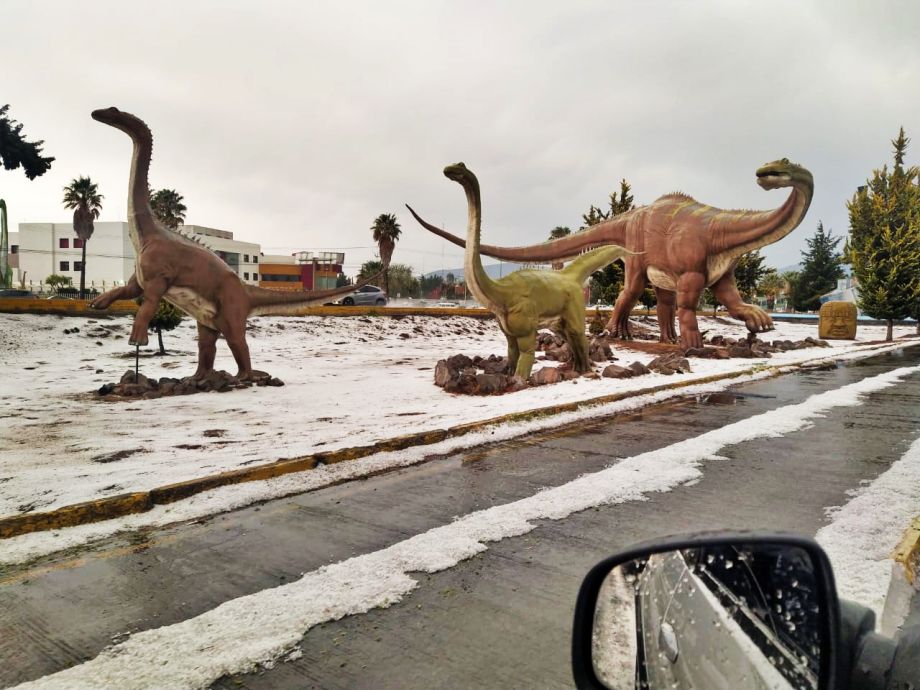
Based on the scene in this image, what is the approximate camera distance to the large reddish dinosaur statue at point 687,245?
15.1m

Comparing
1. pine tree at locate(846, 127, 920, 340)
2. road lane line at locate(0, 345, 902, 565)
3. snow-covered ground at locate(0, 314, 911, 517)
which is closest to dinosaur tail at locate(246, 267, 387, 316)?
snow-covered ground at locate(0, 314, 911, 517)

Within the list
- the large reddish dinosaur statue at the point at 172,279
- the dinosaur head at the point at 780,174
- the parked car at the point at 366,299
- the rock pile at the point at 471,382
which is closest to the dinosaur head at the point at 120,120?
the large reddish dinosaur statue at the point at 172,279

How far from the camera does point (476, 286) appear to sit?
32.0ft

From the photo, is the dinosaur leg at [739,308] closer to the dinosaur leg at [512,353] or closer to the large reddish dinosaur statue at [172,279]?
the dinosaur leg at [512,353]

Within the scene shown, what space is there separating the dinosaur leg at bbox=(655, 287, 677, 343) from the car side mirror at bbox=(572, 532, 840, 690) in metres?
18.9

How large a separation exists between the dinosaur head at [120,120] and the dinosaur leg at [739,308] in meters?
14.2

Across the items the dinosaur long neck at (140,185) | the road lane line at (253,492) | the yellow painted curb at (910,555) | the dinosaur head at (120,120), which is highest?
the dinosaur head at (120,120)

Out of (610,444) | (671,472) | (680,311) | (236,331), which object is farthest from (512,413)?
(680,311)

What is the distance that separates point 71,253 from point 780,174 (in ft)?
219

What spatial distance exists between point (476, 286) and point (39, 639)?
26.0 ft

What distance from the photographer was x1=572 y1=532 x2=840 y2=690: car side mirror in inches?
40.4

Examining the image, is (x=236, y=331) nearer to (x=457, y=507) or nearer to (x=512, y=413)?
(x=512, y=413)

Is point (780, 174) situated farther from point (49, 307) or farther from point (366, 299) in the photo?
point (366, 299)

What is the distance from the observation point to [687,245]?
15992mm
